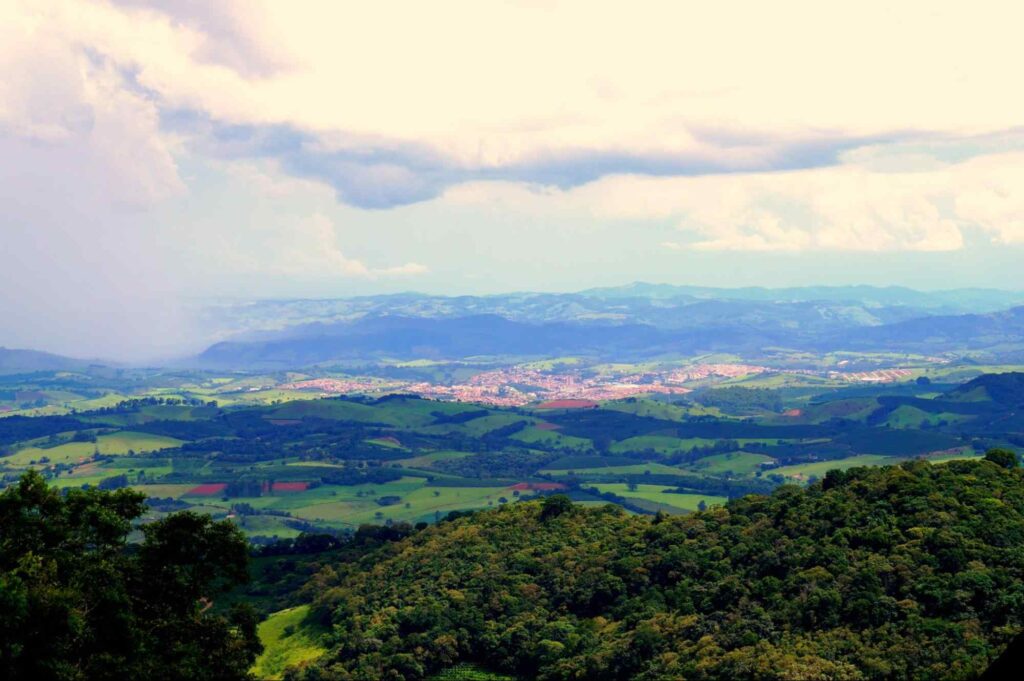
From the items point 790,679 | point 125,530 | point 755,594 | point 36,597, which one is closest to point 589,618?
point 755,594

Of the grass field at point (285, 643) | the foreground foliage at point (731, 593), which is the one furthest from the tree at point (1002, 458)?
the grass field at point (285, 643)

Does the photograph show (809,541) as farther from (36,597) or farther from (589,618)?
(36,597)

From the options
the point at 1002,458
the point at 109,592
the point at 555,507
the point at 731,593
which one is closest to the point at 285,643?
the point at 555,507

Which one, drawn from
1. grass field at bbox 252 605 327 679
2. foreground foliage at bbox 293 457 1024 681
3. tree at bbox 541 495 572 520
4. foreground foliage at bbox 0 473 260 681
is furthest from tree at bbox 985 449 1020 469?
foreground foliage at bbox 0 473 260 681

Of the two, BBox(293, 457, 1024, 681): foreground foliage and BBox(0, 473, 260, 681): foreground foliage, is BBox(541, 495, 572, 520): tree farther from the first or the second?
BBox(0, 473, 260, 681): foreground foliage

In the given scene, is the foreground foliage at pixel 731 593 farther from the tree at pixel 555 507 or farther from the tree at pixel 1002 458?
the tree at pixel 555 507

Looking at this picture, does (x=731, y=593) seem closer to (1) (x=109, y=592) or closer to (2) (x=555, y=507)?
(2) (x=555, y=507)
